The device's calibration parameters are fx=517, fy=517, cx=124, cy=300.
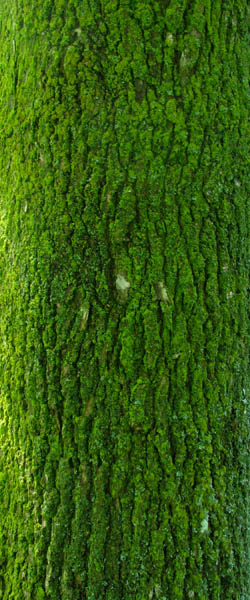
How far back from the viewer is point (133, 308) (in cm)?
147

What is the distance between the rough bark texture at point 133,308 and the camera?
145 cm

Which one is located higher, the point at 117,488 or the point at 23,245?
the point at 23,245

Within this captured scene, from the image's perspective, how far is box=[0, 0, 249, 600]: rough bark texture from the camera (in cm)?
145

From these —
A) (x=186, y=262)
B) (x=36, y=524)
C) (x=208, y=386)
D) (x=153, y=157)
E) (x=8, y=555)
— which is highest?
(x=153, y=157)

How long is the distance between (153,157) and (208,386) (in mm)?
675

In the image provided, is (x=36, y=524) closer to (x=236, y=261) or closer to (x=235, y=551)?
(x=235, y=551)

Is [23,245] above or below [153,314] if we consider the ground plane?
above

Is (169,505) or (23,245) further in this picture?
(23,245)

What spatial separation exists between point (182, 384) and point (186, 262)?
35 centimetres

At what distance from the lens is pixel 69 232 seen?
1504 millimetres

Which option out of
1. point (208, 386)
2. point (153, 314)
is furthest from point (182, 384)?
point (153, 314)

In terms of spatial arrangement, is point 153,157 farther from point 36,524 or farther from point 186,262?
point 36,524

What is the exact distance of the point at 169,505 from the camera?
1.45 m

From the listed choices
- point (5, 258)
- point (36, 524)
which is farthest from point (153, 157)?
point (36, 524)
